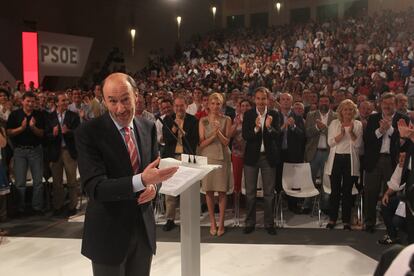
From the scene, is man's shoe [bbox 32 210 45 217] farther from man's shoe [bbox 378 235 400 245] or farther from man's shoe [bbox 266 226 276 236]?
man's shoe [bbox 378 235 400 245]

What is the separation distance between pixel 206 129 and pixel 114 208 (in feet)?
9.46

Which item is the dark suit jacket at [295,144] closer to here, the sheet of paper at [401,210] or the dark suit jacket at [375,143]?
the dark suit jacket at [375,143]

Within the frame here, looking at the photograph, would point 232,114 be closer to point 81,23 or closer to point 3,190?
point 3,190

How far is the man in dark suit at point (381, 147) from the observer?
4.44 metres

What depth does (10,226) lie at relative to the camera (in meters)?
4.88

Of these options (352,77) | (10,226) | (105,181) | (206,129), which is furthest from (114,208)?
(352,77)

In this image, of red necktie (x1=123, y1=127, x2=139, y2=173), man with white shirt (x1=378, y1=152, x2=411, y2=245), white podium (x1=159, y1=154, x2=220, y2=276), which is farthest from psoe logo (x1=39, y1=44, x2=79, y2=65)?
red necktie (x1=123, y1=127, x2=139, y2=173)

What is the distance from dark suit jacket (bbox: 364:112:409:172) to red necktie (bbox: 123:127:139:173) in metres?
3.36

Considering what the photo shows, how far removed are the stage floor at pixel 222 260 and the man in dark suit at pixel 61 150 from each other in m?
1.03

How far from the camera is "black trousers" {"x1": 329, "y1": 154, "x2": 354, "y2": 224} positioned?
464cm

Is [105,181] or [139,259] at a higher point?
[105,181]

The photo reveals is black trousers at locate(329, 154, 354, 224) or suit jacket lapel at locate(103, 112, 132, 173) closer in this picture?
suit jacket lapel at locate(103, 112, 132, 173)

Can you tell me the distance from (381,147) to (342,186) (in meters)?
0.59

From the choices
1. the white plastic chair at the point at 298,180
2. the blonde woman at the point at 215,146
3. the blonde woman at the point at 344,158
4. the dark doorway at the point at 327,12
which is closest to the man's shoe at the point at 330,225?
the blonde woman at the point at 344,158
